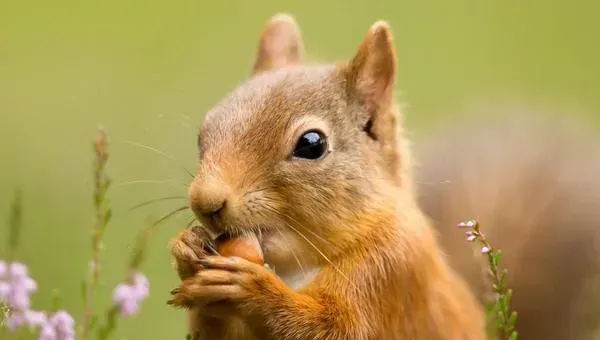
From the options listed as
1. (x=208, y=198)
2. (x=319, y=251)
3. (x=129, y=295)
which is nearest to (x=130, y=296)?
(x=129, y=295)

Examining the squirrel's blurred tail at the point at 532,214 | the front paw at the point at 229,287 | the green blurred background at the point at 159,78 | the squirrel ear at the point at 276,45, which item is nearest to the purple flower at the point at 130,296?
the front paw at the point at 229,287

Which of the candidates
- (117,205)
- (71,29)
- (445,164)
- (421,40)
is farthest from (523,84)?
(445,164)

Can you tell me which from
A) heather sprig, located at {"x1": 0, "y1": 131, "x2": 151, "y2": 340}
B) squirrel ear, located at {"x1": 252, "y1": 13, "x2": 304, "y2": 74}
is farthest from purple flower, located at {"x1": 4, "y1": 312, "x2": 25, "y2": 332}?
squirrel ear, located at {"x1": 252, "y1": 13, "x2": 304, "y2": 74}

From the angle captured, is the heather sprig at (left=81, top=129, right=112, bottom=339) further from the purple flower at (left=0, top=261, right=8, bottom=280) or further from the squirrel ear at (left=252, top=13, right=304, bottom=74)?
the squirrel ear at (left=252, top=13, right=304, bottom=74)

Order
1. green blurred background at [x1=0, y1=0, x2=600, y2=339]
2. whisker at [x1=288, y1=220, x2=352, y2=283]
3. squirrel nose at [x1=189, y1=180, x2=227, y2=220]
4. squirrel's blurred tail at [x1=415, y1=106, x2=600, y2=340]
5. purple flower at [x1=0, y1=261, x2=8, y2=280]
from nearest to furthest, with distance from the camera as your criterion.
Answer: purple flower at [x1=0, y1=261, x2=8, y2=280] < squirrel nose at [x1=189, y1=180, x2=227, y2=220] < whisker at [x1=288, y1=220, x2=352, y2=283] < squirrel's blurred tail at [x1=415, y1=106, x2=600, y2=340] < green blurred background at [x1=0, y1=0, x2=600, y2=339]

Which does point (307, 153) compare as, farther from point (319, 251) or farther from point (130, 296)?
point (130, 296)
